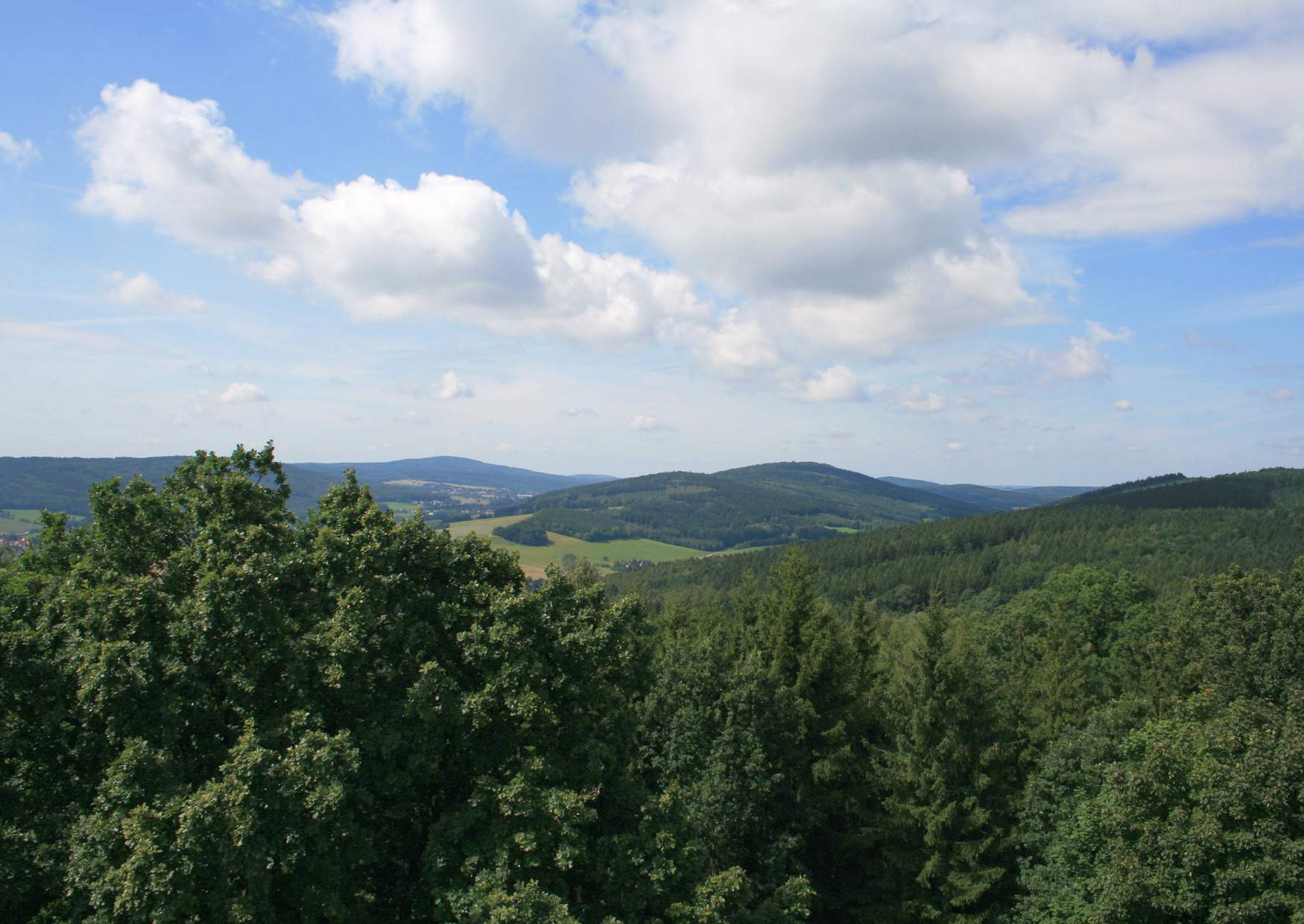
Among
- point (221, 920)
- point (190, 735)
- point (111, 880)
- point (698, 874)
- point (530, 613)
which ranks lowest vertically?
point (698, 874)

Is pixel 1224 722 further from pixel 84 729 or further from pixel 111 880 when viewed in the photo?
pixel 84 729

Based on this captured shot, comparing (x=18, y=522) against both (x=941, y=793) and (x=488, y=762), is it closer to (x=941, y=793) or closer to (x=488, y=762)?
(x=488, y=762)

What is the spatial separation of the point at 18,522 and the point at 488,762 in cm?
21469

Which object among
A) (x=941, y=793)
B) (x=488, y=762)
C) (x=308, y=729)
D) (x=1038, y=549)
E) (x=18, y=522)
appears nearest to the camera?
(x=308, y=729)

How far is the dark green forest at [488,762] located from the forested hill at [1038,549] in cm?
7769

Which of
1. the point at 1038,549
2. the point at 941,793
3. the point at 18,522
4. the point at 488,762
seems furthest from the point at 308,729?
the point at 18,522

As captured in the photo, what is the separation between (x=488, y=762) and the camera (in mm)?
17547

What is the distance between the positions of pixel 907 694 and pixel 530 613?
16529 millimetres

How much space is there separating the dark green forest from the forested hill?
77695 mm

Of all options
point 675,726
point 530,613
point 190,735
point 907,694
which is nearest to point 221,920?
point 190,735

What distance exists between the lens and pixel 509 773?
17.3 meters

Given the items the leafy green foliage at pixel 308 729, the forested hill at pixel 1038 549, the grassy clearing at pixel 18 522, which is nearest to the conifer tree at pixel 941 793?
the leafy green foliage at pixel 308 729

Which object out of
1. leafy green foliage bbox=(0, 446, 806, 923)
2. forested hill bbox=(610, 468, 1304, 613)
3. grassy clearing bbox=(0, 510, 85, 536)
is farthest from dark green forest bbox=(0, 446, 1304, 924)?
grassy clearing bbox=(0, 510, 85, 536)

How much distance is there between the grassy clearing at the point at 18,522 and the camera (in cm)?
15575
